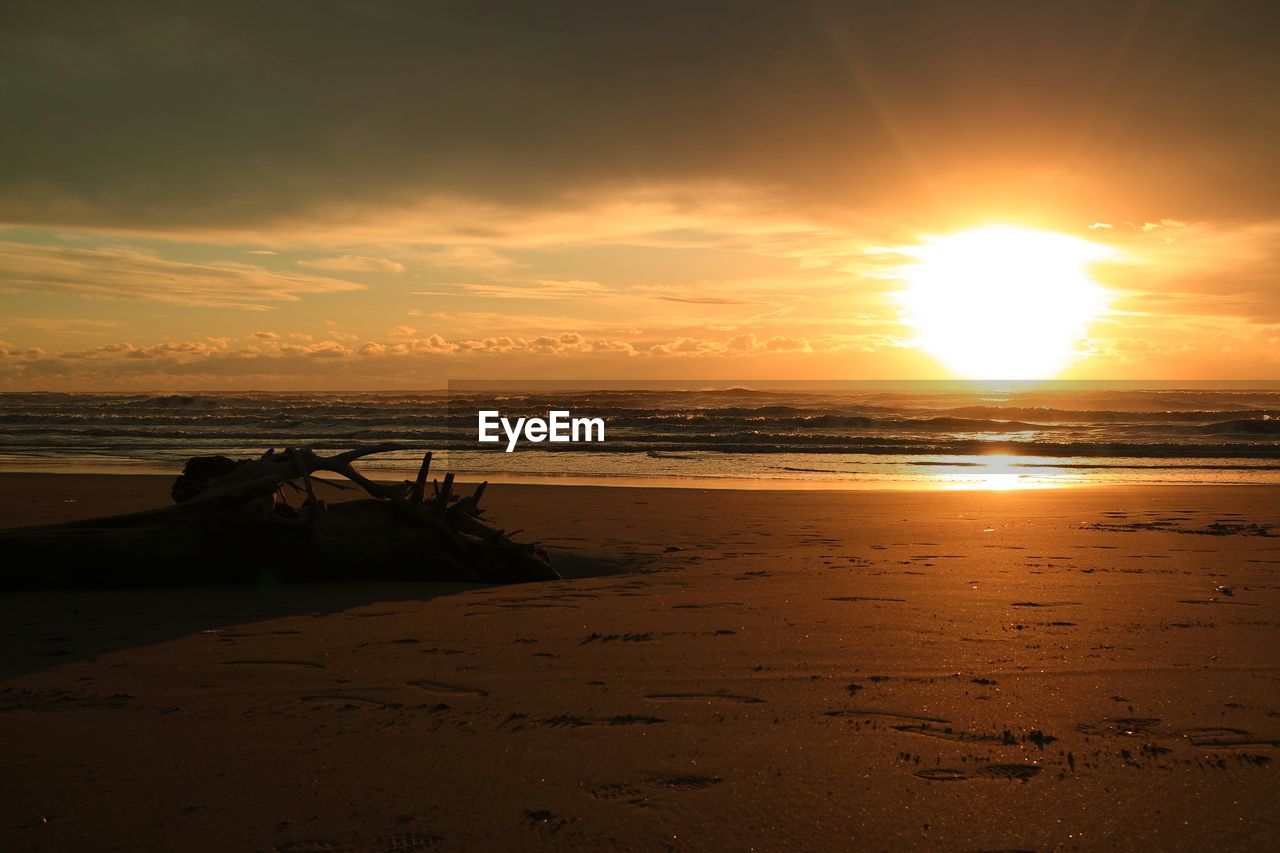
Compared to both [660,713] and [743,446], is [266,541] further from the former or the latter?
[743,446]

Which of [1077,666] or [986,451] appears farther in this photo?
[986,451]

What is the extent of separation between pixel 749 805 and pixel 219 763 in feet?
6.12

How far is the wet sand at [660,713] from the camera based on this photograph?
9.74 feet

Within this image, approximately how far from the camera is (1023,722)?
383 centimetres

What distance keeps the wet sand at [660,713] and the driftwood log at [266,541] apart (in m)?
0.20

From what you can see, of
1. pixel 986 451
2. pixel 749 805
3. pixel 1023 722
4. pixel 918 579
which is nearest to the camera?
pixel 749 805

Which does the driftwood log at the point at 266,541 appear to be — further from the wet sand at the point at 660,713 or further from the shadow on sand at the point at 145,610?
the wet sand at the point at 660,713

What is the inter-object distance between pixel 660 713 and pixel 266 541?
396cm

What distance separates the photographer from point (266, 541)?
6848 millimetres

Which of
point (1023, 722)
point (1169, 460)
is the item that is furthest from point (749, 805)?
point (1169, 460)

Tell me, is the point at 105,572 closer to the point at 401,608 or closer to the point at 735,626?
the point at 401,608

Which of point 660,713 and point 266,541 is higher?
point 266,541

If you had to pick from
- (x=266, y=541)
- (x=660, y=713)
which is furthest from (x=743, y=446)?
(x=660, y=713)

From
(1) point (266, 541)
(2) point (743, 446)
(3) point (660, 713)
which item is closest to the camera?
(3) point (660, 713)
